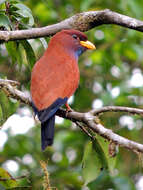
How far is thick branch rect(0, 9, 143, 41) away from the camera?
2898 millimetres

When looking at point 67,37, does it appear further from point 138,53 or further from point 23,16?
point 138,53

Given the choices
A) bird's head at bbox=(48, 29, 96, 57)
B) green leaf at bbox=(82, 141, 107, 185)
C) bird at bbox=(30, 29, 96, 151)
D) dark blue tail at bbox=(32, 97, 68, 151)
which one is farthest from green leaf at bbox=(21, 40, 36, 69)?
green leaf at bbox=(82, 141, 107, 185)

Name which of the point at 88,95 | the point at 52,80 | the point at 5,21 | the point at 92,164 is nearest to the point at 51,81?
the point at 52,80

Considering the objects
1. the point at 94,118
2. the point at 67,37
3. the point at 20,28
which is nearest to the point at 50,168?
the point at 67,37

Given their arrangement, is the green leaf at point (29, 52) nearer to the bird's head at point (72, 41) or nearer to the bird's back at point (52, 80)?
the bird's back at point (52, 80)

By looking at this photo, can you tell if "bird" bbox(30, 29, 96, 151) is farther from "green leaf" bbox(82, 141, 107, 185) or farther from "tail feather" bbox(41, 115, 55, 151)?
"green leaf" bbox(82, 141, 107, 185)

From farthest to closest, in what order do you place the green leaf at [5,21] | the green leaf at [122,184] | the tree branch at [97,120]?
1. the green leaf at [122,184]
2. the green leaf at [5,21]
3. the tree branch at [97,120]

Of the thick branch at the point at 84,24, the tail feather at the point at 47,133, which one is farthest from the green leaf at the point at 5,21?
the tail feather at the point at 47,133

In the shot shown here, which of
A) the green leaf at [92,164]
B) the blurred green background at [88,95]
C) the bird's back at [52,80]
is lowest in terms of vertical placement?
the blurred green background at [88,95]

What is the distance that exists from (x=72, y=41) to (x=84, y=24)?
3.11 ft

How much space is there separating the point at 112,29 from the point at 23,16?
3.19 metres

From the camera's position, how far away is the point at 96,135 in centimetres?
281

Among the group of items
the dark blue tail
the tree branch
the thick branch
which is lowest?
the dark blue tail

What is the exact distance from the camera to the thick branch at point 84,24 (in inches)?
114
